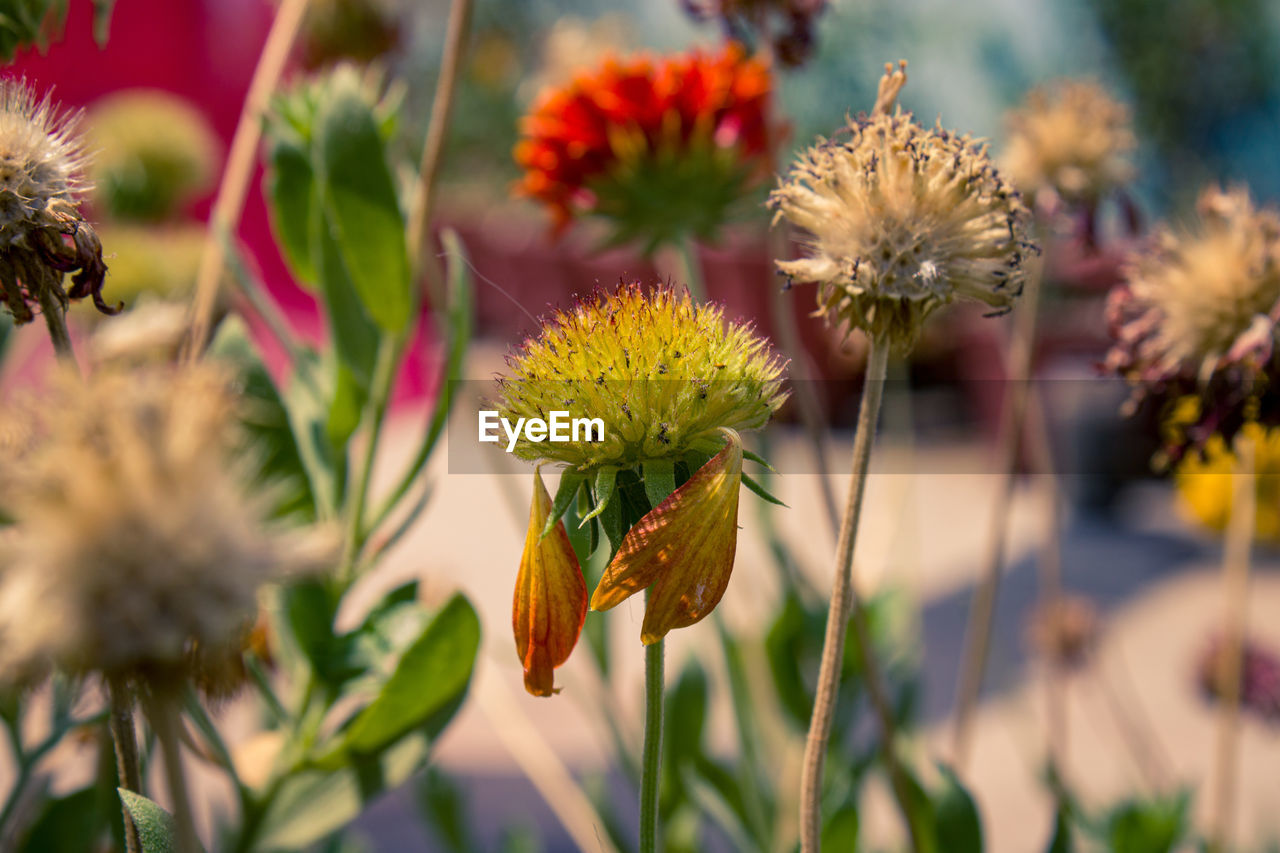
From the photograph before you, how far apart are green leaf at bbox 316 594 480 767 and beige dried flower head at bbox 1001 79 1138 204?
0.39 metres

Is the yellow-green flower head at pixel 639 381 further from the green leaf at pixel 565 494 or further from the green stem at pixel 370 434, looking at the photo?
the green stem at pixel 370 434

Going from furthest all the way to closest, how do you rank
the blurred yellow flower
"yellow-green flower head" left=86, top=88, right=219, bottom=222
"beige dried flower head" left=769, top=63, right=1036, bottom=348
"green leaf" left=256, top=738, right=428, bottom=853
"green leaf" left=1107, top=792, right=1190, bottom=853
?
"yellow-green flower head" left=86, top=88, right=219, bottom=222, the blurred yellow flower, "green leaf" left=1107, top=792, right=1190, bottom=853, "green leaf" left=256, top=738, right=428, bottom=853, "beige dried flower head" left=769, top=63, right=1036, bottom=348

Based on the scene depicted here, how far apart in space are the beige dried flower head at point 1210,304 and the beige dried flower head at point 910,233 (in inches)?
6.2

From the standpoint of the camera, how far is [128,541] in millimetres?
128

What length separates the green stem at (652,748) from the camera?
21cm

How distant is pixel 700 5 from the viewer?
0.54 metres

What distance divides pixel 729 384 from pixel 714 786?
341 mm

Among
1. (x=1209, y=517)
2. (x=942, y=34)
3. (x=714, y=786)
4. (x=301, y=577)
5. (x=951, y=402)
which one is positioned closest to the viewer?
(x=301, y=577)

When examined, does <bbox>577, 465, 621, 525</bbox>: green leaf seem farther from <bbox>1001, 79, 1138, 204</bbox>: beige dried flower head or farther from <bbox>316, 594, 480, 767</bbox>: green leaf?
<bbox>1001, 79, 1138, 204</bbox>: beige dried flower head

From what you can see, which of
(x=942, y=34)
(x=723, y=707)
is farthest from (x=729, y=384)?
(x=942, y=34)

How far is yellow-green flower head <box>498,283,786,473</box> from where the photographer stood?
8.4 inches

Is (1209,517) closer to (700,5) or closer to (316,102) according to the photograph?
(700,5)

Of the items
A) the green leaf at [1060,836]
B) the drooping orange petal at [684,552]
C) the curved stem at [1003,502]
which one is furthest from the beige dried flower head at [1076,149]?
the drooping orange petal at [684,552]

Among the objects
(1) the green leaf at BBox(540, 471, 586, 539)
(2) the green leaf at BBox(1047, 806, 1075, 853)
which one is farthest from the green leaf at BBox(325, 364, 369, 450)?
(2) the green leaf at BBox(1047, 806, 1075, 853)
